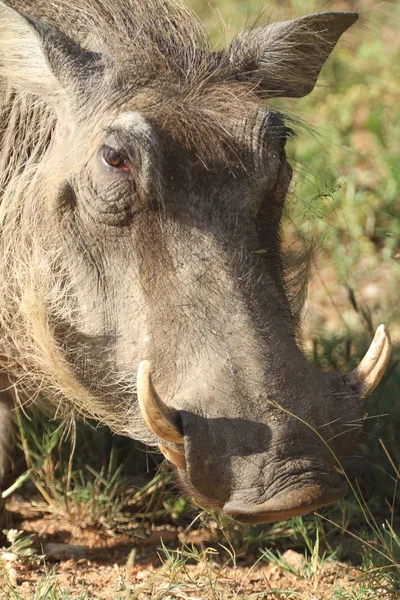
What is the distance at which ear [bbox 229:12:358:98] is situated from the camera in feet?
10.8

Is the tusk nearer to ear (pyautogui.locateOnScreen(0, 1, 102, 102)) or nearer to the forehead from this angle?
the forehead

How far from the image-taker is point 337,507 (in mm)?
3754

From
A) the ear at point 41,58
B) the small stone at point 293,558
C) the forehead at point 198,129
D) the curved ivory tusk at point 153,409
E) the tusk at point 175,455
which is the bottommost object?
the small stone at point 293,558

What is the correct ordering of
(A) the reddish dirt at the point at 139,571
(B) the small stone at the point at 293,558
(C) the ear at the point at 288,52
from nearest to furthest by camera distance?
(A) the reddish dirt at the point at 139,571 → (C) the ear at the point at 288,52 → (B) the small stone at the point at 293,558

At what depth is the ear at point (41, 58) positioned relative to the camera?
305 centimetres

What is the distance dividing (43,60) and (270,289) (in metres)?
1.03

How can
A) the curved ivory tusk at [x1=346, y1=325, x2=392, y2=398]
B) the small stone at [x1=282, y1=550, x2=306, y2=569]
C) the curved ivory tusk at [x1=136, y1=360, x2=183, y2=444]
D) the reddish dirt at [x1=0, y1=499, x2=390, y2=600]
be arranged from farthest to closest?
the small stone at [x1=282, y1=550, x2=306, y2=569] → the reddish dirt at [x1=0, y1=499, x2=390, y2=600] → the curved ivory tusk at [x1=346, y1=325, x2=392, y2=398] → the curved ivory tusk at [x1=136, y1=360, x2=183, y2=444]

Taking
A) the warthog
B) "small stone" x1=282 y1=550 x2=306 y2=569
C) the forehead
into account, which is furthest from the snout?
the forehead

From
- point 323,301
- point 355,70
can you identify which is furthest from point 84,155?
point 355,70

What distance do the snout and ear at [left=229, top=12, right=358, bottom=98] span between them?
136cm

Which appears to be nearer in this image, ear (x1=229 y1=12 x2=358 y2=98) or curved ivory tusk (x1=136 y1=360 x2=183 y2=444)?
curved ivory tusk (x1=136 y1=360 x2=183 y2=444)

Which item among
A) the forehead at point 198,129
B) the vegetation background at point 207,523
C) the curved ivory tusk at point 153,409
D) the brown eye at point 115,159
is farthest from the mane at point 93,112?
the curved ivory tusk at point 153,409

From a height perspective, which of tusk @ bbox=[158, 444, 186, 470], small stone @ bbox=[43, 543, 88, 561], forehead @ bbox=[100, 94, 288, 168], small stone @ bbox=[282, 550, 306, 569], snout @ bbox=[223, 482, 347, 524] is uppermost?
forehead @ bbox=[100, 94, 288, 168]

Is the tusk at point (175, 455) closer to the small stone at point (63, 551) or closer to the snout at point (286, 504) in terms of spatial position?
the snout at point (286, 504)
